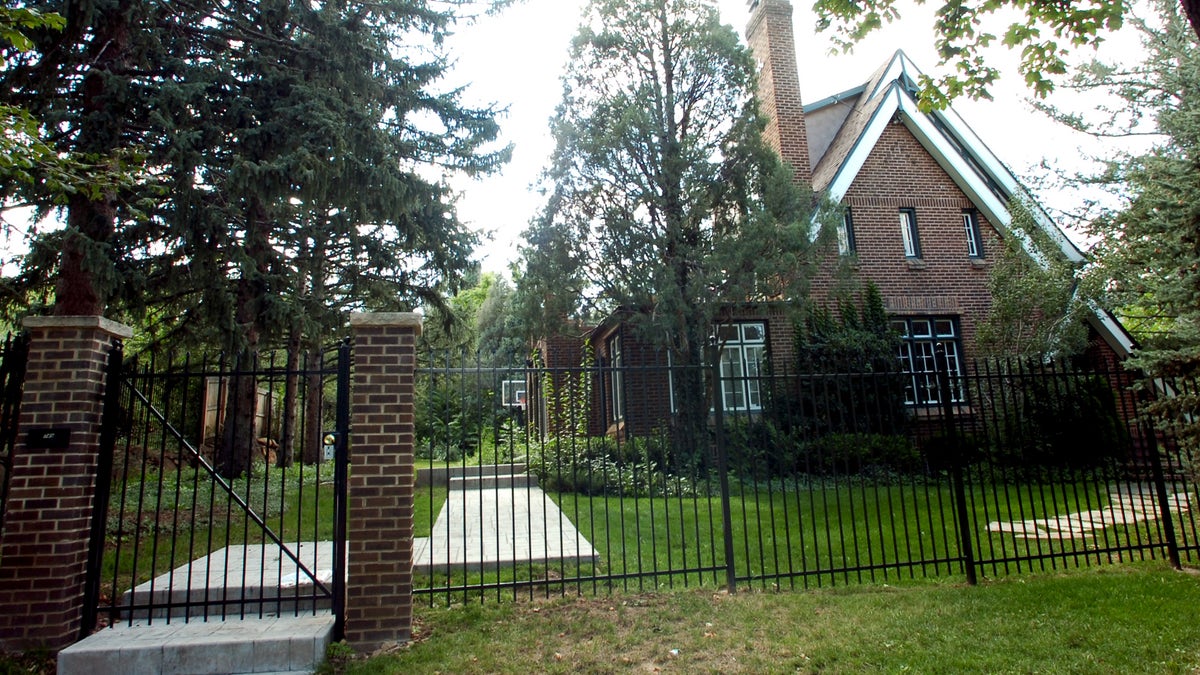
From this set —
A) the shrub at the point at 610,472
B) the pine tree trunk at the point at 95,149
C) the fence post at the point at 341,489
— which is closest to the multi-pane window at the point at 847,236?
the shrub at the point at 610,472

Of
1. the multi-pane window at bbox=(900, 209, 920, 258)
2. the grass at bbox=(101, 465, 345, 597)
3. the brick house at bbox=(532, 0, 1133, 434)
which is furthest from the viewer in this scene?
the multi-pane window at bbox=(900, 209, 920, 258)

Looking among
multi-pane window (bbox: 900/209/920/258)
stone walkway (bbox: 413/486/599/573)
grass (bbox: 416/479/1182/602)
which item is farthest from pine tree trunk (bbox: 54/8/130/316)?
multi-pane window (bbox: 900/209/920/258)

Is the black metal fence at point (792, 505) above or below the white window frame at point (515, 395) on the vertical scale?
below

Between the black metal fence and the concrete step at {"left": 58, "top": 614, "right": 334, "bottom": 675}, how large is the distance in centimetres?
100

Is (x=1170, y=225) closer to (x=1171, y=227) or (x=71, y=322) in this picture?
(x=1171, y=227)

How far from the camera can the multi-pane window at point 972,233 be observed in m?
15.6

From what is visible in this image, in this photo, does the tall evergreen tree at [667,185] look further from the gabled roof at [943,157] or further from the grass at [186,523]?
the grass at [186,523]

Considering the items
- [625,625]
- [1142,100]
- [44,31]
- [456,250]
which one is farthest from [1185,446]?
[44,31]

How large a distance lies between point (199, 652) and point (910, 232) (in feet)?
51.0

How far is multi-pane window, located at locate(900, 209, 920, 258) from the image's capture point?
15203 millimetres

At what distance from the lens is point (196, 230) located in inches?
308

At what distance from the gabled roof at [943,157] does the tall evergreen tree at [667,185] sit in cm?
327

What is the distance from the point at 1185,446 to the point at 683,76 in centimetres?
968

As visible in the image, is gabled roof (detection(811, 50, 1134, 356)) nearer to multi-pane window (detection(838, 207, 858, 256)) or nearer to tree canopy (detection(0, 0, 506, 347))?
multi-pane window (detection(838, 207, 858, 256))
